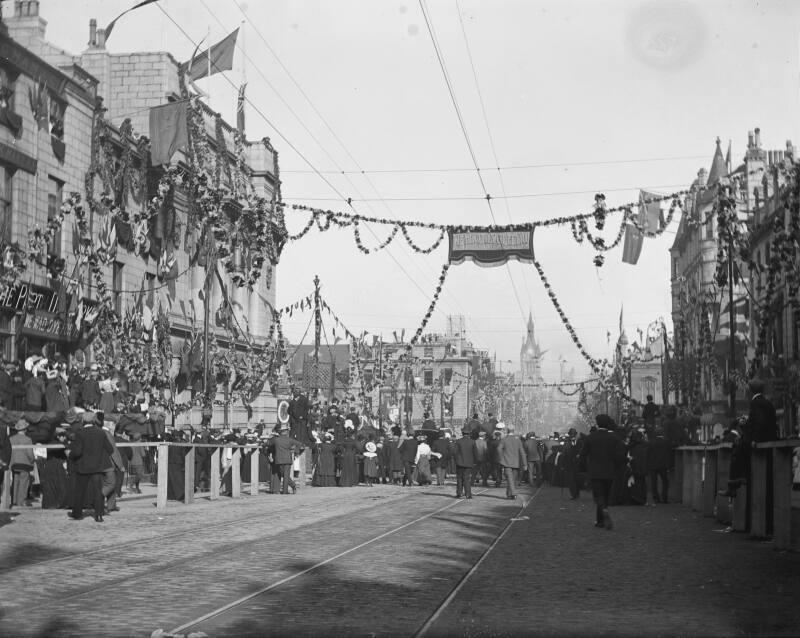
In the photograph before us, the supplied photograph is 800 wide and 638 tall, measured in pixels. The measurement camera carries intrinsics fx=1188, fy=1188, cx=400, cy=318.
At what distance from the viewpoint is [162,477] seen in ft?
76.3

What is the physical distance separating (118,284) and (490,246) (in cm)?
1429

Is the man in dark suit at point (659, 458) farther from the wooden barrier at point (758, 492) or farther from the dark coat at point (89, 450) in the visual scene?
the dark coat at point (89, 450)

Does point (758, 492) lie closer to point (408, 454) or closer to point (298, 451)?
point (298, 451)

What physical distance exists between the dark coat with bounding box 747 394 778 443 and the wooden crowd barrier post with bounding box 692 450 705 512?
24.4 ft

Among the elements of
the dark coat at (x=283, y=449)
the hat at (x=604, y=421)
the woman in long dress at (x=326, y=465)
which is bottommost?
the woman in long dress at (x=326, y=465)

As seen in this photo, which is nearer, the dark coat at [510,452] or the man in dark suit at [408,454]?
the dark coat at [510,452]

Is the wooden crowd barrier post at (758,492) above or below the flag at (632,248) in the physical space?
below

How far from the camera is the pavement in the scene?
8945mm

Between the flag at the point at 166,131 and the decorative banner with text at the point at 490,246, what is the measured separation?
343 inches

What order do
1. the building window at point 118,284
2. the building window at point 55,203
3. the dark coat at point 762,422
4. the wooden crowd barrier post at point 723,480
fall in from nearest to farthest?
the dark coat at point 762,422, the wooden crowd barrier post at point 723,480, the building window at point 55,203, the building window at point 118,284

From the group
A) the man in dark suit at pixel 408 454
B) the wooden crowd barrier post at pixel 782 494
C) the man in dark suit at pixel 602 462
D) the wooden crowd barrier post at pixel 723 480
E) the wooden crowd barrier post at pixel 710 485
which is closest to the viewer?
the wooden crowd barrier post at pixel 782 494

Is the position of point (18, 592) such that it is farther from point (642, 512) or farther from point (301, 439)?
point (301, 439)

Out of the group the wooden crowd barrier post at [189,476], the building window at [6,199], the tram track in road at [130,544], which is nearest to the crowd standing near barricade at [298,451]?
the wooden crowd barrier post at [189,476]

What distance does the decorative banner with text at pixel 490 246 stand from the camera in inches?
1256
